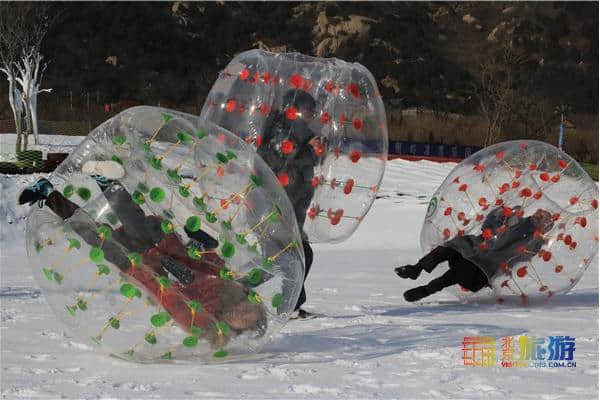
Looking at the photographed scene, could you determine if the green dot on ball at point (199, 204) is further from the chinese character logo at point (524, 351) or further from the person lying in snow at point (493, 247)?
the person lying in snow at point (493, 247)

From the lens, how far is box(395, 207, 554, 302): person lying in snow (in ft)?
22.6

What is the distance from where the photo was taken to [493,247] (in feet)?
22.6

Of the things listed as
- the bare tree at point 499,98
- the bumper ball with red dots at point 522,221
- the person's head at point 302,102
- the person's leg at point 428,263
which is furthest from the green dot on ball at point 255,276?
the bare tree at point 499,98

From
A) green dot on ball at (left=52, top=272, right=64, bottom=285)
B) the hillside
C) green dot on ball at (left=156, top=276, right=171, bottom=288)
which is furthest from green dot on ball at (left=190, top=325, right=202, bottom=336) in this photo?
the hillside

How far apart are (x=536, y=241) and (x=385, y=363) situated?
2.69 metres

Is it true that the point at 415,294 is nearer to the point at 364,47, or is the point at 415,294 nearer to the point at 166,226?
the point at 166,226

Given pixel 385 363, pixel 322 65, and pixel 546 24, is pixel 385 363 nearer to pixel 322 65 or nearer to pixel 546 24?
pixel 322 65

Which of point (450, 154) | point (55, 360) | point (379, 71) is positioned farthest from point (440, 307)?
point (379, 71)

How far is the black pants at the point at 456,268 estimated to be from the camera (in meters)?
6.81

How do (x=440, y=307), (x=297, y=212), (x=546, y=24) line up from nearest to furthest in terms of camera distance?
(x=297, y=212) → (x=440, y=307) → (x=546, y=24)

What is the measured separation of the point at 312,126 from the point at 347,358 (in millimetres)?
1934

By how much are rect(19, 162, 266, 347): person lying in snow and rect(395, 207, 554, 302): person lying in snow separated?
268 cm

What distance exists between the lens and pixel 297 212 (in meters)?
6.18

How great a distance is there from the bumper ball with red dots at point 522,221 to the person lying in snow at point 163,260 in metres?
2.88
